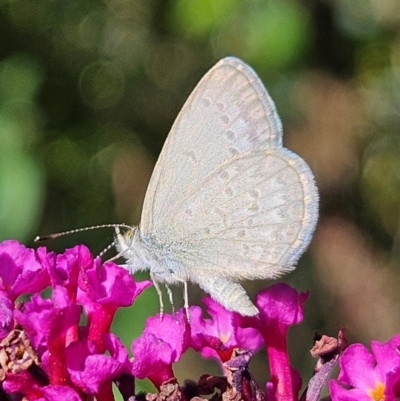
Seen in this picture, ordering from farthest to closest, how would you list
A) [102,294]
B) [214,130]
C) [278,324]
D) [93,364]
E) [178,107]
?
[178,107], [214,130], [278,324], [102,294], [93,364]

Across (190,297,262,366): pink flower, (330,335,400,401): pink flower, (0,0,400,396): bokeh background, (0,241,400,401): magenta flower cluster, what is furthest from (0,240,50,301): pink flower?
(0,0,400,396): bokeh background

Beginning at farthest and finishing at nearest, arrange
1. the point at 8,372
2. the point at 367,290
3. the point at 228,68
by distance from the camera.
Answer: the point at 367,290
the point at 228,68
the point at 8,372

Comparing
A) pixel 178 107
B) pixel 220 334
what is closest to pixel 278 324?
pixel 220 334

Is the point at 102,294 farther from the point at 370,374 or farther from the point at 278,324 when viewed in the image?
the point at 370,374

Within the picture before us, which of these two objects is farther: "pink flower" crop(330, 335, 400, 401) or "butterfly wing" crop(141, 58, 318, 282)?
"butterfly wing" crop(141, 58, 318, 282)

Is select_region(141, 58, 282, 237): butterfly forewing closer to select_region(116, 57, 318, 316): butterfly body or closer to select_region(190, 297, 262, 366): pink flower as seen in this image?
select_region(116, 57, 318, 316): butterfly body

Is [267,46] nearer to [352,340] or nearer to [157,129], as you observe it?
[157,129]

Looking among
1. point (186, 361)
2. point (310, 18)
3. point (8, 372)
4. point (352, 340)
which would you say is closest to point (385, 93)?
point (310, 18)
